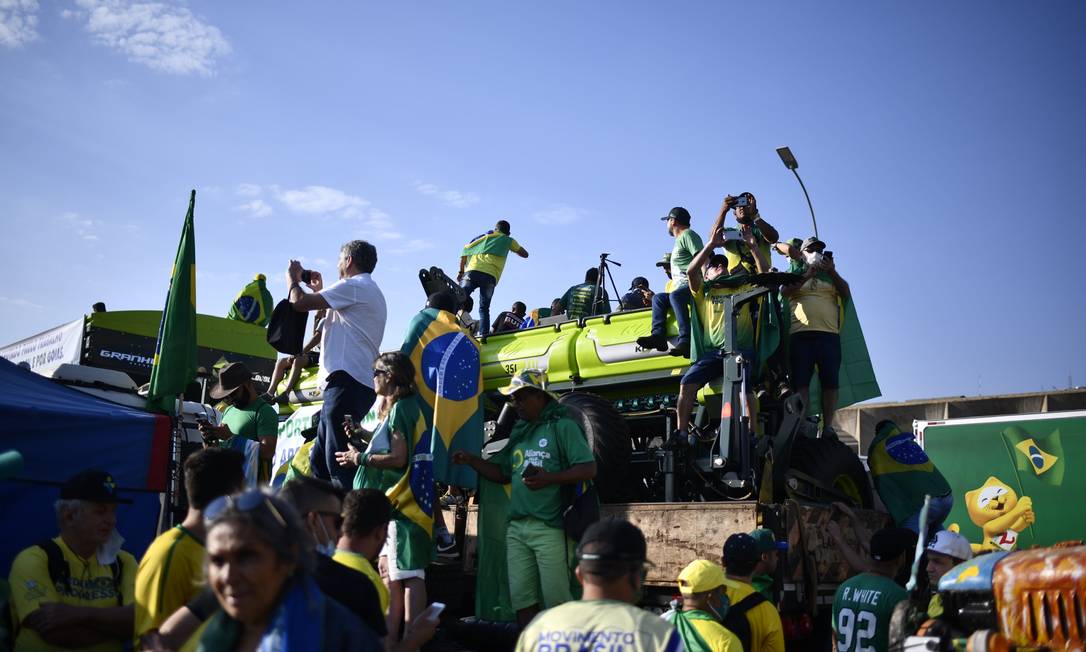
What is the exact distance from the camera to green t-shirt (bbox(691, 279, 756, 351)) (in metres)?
8.04

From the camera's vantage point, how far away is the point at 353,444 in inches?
246

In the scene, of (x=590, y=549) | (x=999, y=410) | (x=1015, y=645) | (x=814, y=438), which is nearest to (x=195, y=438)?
(x=814, y=438)

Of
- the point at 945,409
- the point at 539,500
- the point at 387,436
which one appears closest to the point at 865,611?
the point at 539,500

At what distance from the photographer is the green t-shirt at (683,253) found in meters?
8.68

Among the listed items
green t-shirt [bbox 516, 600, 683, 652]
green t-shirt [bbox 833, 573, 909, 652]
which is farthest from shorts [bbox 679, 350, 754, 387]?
green t-shirt [bbox 516, 600, 683, 652]

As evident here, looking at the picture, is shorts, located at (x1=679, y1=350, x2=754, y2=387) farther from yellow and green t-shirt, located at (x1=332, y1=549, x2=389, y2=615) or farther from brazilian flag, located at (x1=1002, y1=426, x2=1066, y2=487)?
brazilian flag, located at (x1=1002, y1=426, x2=1066, y2=487)

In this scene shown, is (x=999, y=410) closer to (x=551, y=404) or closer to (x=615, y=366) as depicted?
(x=615, y=366)

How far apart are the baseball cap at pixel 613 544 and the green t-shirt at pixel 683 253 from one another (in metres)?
5.52

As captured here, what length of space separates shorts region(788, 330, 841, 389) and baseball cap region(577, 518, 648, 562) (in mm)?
5516

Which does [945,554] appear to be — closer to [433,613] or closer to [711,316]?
[433,613]

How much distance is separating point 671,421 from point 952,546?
389 centimetres

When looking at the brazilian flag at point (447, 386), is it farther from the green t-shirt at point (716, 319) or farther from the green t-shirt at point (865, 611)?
the green t-shirt at point (865, 611)

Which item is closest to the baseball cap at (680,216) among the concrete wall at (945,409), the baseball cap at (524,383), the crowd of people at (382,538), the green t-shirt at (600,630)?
the crowd of people at (382,538)

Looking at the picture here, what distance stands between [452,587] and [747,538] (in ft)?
10.5
